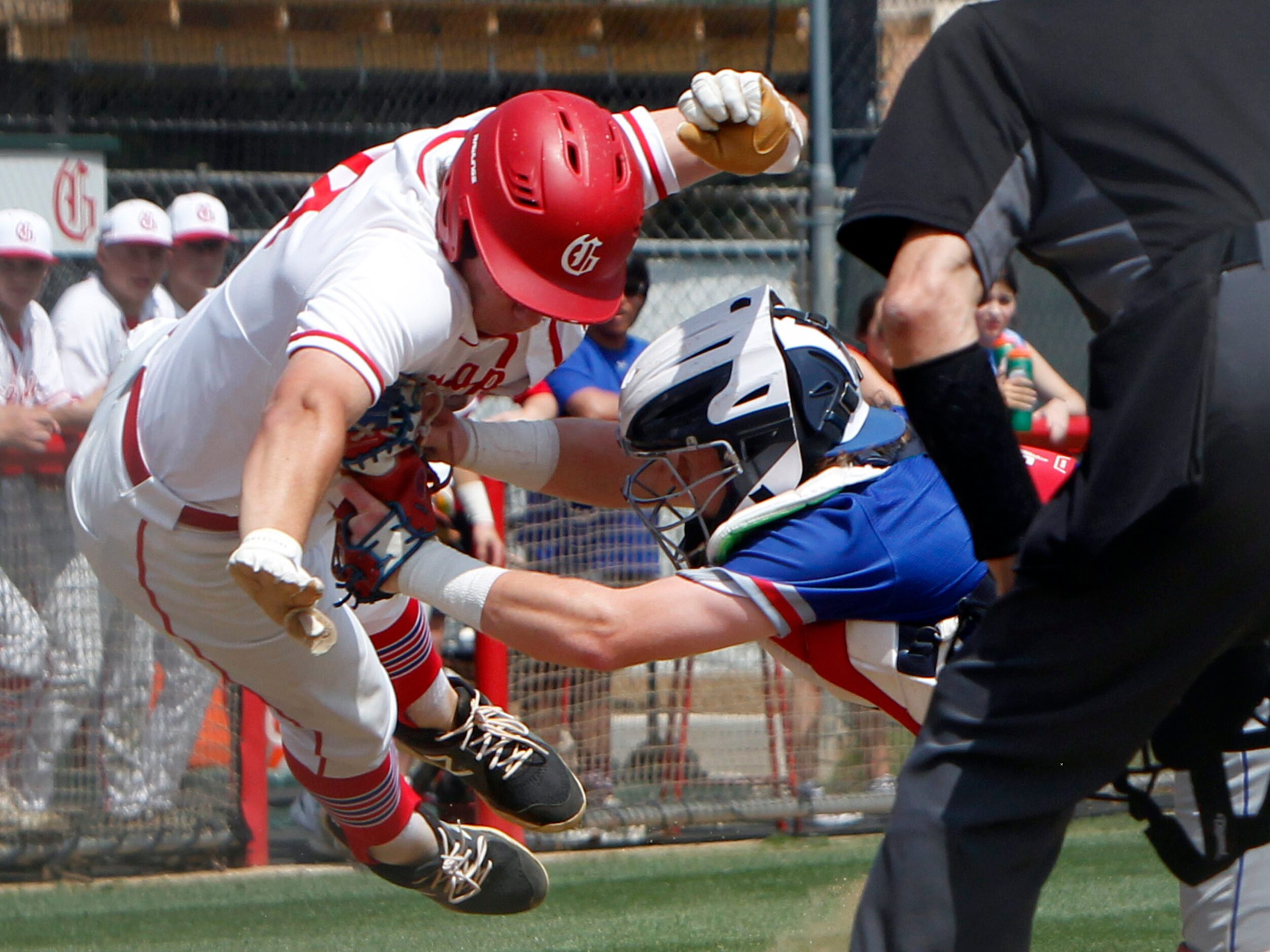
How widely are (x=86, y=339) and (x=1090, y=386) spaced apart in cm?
488

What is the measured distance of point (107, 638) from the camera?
6098mm

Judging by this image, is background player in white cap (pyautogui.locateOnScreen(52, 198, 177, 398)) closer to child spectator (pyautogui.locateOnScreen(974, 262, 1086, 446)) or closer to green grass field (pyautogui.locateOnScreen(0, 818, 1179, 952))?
green grass field (pyautogui.locateOnScreen(0, 818, 1179, 952))

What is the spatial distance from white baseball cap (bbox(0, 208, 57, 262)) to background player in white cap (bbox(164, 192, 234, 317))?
19.3 inches

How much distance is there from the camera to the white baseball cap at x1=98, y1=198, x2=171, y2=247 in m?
6.26

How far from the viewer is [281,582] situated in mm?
2545

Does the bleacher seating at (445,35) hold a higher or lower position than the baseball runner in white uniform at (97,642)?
higher

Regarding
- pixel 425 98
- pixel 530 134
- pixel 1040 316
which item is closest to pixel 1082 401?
pixel 1040 316

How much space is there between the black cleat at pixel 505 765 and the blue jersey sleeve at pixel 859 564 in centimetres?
140

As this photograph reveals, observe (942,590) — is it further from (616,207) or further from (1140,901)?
(1140,901)

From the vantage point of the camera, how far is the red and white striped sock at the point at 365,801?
4297 mm

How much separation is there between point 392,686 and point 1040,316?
5175mm

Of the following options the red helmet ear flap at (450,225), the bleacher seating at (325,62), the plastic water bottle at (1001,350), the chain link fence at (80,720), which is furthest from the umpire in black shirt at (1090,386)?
the bleacher seating at (325,62)

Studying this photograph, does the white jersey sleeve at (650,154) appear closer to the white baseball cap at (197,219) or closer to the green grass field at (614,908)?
the green grass field at (614,908)

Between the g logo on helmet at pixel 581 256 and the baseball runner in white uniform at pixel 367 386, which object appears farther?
the g logo on helmet at pixel 581 256
